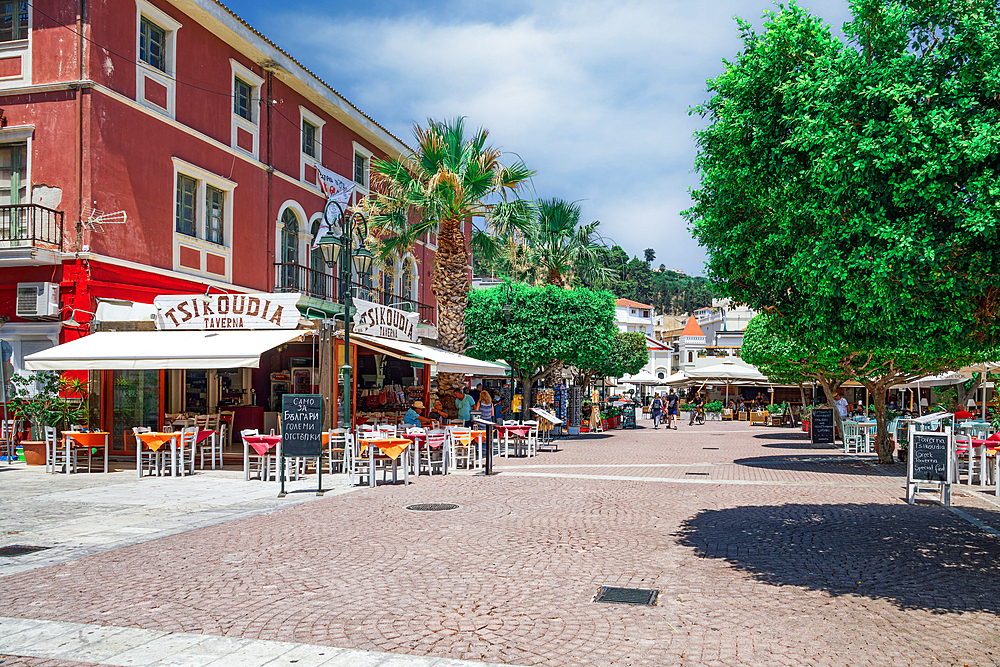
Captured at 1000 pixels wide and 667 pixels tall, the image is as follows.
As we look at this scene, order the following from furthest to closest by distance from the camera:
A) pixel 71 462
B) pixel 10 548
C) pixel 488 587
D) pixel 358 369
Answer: pixel 358 369 < pixel 71 462 < pixel 10 548 < pixel 488 587

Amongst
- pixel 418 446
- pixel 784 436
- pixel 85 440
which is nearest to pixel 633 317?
pixel 784 436

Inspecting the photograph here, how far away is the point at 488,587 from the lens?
21.0 ft

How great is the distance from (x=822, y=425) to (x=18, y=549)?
22110mm

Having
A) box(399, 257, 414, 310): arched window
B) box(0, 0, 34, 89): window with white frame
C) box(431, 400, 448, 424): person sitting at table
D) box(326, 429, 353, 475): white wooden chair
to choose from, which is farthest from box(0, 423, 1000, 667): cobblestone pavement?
box(399, 257, 414, 310): arched window

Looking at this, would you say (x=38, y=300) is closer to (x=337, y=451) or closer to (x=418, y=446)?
(x=337, y=451)

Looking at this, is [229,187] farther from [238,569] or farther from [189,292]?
[238,569]

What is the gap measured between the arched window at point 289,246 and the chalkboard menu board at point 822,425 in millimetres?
16246

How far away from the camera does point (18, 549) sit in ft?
25.6

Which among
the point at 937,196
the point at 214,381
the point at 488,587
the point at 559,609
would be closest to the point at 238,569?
the point at 488,587

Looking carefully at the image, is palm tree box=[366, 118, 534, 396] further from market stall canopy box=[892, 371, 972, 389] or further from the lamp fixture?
market stall canopy box=[892, 371, 972, 389]

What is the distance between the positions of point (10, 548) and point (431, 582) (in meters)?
4.52

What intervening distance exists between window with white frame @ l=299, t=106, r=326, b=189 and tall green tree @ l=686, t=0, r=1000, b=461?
61.7 feet

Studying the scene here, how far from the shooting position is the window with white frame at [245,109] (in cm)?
2084

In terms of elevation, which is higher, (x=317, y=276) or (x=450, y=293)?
(x=317, y=276)
